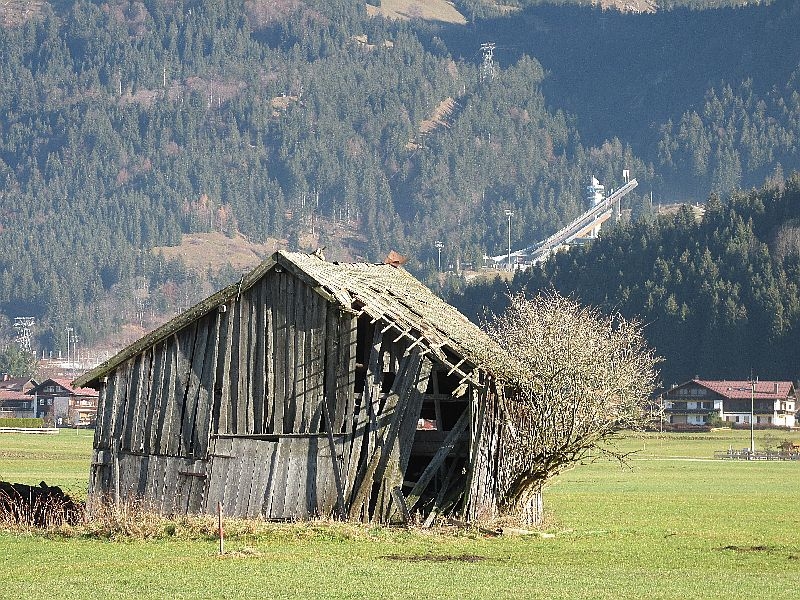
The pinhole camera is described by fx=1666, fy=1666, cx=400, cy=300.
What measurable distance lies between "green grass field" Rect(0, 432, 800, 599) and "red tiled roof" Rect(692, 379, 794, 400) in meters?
140

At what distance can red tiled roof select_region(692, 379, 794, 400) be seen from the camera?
623 feet

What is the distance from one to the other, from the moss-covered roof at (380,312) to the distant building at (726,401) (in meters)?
146

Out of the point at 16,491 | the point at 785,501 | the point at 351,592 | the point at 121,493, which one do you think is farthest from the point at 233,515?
the point at 785,501

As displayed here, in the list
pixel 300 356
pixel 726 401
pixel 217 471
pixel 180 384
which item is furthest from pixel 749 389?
pixel 217 471

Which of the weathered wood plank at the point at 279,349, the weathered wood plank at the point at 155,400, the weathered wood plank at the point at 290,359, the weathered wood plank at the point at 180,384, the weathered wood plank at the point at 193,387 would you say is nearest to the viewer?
the weathered wood plank at the point at 290,359

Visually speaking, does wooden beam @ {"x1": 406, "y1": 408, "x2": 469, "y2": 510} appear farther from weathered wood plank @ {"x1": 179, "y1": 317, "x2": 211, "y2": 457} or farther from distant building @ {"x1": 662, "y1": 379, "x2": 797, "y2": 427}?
distant building @ {"x1": 662, "y1": 379, "x2": 797, "y2": 427}

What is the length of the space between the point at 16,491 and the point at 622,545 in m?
17.1

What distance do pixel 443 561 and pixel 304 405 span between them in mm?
8367

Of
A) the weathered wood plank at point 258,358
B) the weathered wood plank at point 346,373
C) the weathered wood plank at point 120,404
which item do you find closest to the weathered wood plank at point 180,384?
the weathered wood plank at point 120,404

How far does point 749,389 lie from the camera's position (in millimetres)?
193125

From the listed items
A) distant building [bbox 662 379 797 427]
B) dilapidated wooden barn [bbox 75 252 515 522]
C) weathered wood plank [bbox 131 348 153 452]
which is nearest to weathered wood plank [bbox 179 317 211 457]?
dilapidated wooden barn [bbox 75 252 515 522]

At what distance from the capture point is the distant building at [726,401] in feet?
618

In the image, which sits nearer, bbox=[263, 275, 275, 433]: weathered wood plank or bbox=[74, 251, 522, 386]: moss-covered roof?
bbox=[74, 251, 522, 386]: moss-covered roof

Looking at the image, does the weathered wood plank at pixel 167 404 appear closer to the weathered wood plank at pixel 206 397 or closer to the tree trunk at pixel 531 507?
the weathered wood plank at pixel 206 397
